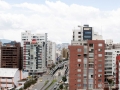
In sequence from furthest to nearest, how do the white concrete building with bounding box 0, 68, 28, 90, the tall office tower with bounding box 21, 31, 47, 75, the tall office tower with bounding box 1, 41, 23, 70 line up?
1. the tall office tower with bounding box 21, 31, 47, 75
2. the tall office tower with bounding box 1, 41, 23, 70
3. the white concrete building with bounding box 0, 68, 28, 90

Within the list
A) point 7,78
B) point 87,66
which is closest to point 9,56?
point 7,78

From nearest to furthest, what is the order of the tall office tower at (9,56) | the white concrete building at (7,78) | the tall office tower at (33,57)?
the white concrete building at (7,78), the tall office tower at (9,56), the tall office tower at (33,57)

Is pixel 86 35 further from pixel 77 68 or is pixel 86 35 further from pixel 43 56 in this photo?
pixel 43 56

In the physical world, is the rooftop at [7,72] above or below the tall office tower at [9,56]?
below

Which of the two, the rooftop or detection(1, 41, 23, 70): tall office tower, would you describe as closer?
the rooftop

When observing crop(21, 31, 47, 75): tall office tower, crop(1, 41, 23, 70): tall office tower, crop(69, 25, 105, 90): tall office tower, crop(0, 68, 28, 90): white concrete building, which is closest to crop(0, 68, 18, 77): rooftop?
crop(0, 68, 28, 90): white concrete building

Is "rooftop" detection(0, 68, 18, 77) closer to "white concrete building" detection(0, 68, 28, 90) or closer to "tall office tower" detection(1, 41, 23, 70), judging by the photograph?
"white concrete building" detection(0, 68, 28, 90)

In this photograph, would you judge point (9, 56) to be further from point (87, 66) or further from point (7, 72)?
point (87, 66)

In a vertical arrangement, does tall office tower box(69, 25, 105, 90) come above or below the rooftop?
above

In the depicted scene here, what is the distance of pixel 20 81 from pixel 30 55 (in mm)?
8027

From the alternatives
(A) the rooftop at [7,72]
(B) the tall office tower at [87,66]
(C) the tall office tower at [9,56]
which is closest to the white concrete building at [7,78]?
(A) the rooftop at [7,72]

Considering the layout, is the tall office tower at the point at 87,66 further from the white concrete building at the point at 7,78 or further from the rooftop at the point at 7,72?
the rooftop at the point at 7,72

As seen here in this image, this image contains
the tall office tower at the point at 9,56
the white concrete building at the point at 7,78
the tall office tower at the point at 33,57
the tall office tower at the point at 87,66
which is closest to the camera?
the tall office tower at the point at 87,66

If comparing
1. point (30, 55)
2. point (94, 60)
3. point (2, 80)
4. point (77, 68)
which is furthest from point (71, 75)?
point (30, 55)
